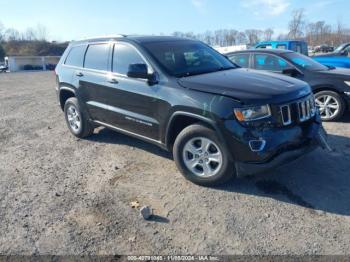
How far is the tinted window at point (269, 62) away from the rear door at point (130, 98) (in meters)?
3.84

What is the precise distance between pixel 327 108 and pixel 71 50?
17.7ft

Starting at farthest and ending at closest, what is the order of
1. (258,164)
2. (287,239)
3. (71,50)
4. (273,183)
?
(71,50) < (273,183) < (258,164) < (287,239)

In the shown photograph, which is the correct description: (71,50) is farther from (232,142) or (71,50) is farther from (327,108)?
(327,108)

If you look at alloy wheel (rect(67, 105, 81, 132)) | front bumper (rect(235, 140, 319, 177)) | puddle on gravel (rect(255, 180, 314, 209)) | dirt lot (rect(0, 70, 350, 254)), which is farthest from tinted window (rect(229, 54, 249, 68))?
front bumper (rect(235, 140, 319, 177))

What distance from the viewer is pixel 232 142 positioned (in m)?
3.73

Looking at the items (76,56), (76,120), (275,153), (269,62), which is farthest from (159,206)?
(269,62)

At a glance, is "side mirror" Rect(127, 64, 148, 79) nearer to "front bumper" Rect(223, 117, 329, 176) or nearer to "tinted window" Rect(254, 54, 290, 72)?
"front bumper" Rect(223, 117, 329, 176)

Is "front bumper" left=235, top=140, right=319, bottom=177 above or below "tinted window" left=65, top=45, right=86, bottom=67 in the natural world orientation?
below

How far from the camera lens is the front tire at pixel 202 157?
154 inches

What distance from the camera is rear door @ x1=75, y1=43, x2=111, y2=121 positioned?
211 inches

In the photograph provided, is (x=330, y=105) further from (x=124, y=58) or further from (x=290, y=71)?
→ (x=124, y=58)

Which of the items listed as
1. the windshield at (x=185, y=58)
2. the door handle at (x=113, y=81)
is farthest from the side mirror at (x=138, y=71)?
the door handle at (x=113, y=81)

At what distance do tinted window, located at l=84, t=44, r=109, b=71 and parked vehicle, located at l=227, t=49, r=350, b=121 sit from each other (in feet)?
12.6

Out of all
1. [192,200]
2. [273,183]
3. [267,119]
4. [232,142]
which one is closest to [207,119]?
[232,142]
